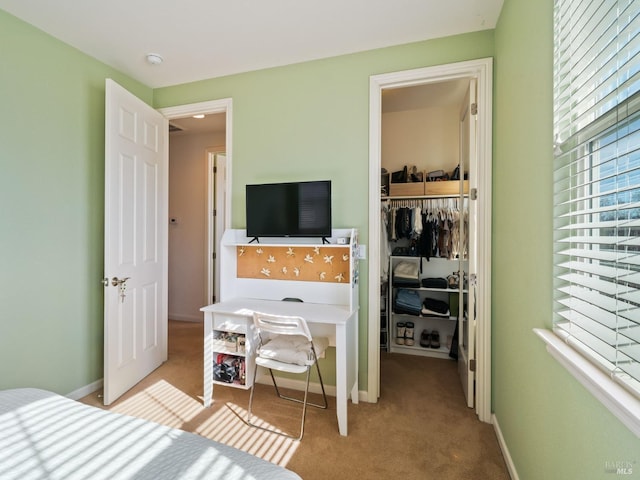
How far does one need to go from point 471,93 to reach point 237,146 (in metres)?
1.88

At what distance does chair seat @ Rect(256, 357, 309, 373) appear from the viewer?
75.0 inches

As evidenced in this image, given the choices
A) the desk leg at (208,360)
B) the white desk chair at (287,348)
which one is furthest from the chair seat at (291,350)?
the desk leg at (208,360)

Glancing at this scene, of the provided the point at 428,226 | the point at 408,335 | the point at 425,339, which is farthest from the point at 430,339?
the point at 428,226

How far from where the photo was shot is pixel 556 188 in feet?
3.73

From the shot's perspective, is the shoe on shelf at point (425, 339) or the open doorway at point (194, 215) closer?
the shoe on shelf at point (425, 339)

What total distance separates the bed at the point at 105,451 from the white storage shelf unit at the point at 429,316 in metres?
2.54

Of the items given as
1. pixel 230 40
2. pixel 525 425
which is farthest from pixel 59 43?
pixel 525 425

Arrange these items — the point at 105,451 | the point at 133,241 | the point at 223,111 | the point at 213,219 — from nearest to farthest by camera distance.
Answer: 1. the point at 105,451
2. the point at 133,241
3. the point at 223,111
4. the point at 213,219

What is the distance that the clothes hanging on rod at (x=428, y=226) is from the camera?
10.5 feet

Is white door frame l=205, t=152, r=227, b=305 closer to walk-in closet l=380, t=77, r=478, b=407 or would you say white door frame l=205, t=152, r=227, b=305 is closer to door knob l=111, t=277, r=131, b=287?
door knob l=111, t=277, r=131, b=287

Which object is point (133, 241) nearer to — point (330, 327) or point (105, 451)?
point (330, 327)

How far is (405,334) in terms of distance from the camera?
3.37 meters

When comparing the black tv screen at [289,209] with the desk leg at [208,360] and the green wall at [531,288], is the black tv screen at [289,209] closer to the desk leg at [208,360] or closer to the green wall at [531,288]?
the desk leg at [208,360]

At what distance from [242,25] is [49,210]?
5.96ft
